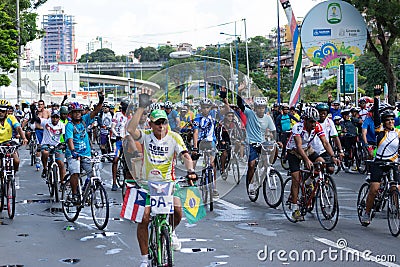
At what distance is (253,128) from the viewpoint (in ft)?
43.4

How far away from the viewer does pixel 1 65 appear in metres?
39.1

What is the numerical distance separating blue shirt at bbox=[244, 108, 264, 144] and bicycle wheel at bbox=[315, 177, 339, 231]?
286cm

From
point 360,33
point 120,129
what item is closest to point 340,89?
point 360,33

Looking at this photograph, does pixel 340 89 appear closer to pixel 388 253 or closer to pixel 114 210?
pixel 114 210

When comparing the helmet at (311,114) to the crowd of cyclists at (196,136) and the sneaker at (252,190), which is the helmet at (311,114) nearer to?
the crowd of cyclists at (196,136)

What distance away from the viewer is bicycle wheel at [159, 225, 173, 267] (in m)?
6.76

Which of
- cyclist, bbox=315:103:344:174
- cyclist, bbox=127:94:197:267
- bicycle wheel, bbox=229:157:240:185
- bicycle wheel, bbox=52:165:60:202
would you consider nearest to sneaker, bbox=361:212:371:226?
cyclist, bbox=315:103:344:174

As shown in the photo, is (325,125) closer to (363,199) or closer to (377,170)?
(363,199)

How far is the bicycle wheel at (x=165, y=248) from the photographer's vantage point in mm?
6758

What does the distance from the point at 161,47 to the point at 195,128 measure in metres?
49.8

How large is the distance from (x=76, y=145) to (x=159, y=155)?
4.59 m

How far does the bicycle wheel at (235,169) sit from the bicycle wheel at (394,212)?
5911mm

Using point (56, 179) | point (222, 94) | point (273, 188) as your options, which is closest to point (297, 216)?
point (273, 188)

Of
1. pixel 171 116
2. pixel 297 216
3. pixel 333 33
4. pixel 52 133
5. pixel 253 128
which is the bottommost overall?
pixel 297 216
